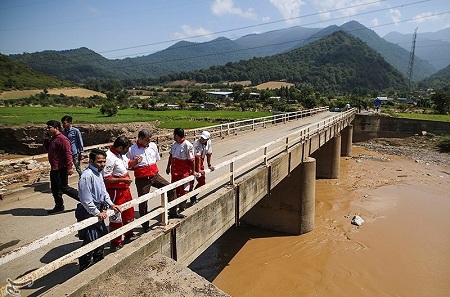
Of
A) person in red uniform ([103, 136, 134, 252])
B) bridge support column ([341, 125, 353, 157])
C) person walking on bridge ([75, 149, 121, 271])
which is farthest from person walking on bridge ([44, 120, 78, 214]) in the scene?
bridge support column ([341, 125, 353, 157])

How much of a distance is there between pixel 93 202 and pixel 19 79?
115835 millimetres

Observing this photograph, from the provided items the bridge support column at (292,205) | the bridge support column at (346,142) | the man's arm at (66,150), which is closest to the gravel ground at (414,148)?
the bridge support column at (346,142)

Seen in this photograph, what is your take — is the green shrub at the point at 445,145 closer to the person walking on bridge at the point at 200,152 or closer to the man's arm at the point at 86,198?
the person walking on bridge at the point at 200,152

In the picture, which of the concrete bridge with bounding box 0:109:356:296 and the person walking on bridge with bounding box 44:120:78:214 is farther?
the person walking on bridge with bounding box 44:120:78:214

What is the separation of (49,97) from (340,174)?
264 feet

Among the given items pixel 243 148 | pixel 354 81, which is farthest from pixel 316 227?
pixel 354 81

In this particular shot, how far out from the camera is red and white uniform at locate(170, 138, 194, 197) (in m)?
6.04

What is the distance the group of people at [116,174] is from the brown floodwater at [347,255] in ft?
16.3

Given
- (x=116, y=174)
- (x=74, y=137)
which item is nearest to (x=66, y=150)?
(x=74, y=137)

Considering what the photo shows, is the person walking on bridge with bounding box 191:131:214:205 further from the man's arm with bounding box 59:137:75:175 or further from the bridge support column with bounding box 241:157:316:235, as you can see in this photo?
the bridge support column with bounding box 241:157:316:235

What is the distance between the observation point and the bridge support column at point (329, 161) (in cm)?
2216

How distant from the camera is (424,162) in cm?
2895

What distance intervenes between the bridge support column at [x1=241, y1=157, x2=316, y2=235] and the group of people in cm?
684

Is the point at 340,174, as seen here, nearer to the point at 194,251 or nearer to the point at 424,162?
the point at 424,162
